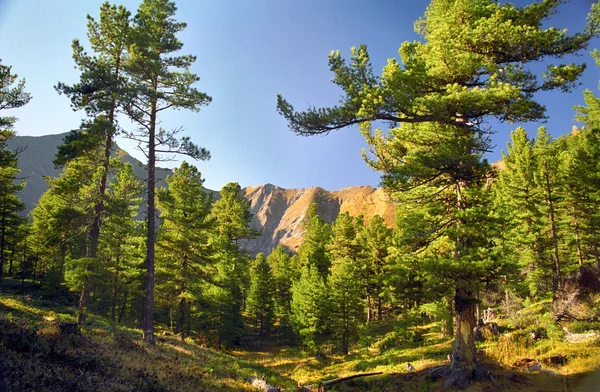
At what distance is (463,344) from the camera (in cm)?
1112

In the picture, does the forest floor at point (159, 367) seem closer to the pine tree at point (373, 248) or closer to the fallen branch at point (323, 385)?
the fallen branch at point (323, 385)

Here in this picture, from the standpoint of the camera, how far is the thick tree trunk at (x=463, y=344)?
35.5ft

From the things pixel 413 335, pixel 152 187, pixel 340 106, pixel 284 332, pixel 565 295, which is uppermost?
pixel 340 106

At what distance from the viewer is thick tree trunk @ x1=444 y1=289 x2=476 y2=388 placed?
35.5ft

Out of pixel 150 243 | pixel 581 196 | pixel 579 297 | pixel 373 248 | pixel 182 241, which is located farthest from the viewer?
pixel 373 248

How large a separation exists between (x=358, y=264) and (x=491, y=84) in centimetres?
2441

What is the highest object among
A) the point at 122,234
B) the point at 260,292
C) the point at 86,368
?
the point at 122,234

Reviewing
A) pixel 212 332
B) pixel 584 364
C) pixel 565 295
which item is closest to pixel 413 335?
pixel 565 295

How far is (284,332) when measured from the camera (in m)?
42.2

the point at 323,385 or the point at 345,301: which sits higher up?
the point at 345,301

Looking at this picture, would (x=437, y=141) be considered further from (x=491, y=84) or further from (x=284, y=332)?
(x=284, y=332)

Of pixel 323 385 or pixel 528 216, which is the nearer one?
pixel 323 385

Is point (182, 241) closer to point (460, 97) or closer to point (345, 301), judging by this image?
point (345, 301)

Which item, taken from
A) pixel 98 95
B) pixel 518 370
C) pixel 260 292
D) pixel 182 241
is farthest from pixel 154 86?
pixel 260 292
